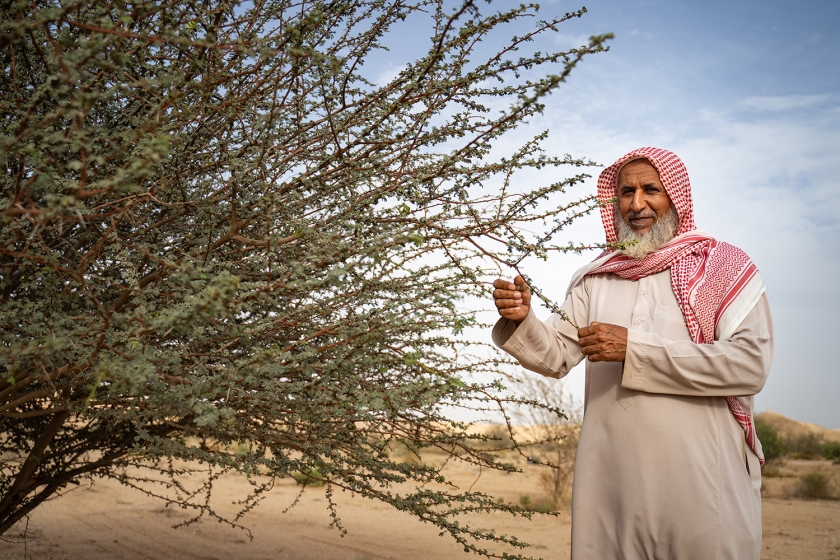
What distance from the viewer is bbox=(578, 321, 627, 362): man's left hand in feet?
9.02

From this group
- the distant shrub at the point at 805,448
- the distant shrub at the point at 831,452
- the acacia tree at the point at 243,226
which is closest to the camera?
the acacia tree at the point at 243,226

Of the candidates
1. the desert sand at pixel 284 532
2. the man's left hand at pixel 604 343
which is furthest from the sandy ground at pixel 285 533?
the man's left hand at pixel 604 343

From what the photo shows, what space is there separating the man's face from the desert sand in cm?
338

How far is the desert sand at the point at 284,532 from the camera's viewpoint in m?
7.66

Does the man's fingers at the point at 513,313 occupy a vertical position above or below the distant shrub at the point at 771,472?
above

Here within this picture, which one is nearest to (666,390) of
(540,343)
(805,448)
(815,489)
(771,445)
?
(540,343)

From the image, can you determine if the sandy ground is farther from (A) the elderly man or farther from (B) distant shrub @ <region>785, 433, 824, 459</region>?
(B) distant shrub @ <region>785, 433, 824, 459</region>

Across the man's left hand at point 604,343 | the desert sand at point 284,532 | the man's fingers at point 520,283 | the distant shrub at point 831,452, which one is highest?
the man's fingers at point 520,283

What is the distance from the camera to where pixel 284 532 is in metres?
9.35

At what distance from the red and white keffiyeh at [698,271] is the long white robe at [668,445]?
0.18 feet

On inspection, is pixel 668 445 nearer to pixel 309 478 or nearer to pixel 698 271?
pixel 698 271

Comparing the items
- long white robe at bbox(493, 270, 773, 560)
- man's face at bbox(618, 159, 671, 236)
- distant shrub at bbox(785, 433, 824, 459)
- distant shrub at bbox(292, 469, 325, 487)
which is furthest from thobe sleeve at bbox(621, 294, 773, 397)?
distant shrub at bbox(785, 433, 824, 459)

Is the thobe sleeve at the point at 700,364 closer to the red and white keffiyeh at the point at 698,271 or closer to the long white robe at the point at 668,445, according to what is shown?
the long white robe at the point at 668,445

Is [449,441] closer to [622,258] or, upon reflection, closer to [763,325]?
[622,258]
